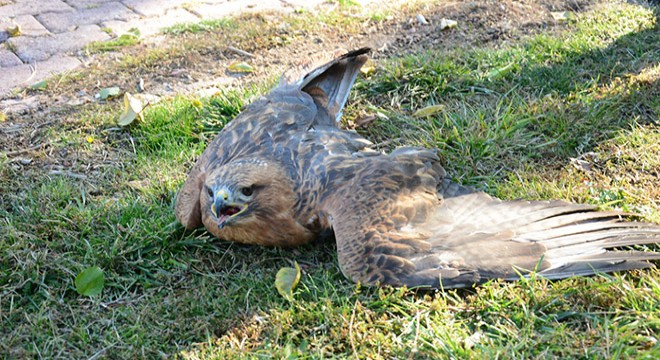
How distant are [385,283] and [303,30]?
12.3 ft

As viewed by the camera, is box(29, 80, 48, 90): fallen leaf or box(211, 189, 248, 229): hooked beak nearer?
box(211, 189, 248, 229): hooked beak

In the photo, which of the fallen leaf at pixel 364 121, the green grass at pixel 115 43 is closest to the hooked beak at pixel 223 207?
the fallen leaf at pixel 364 121

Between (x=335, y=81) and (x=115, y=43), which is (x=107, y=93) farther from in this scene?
(x=335, y=81)

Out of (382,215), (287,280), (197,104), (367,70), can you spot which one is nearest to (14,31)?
(197,104)

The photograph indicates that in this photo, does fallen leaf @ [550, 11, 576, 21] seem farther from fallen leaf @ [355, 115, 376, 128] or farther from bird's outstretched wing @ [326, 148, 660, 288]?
bird's outstretched wing @ [326, 148, 660, 288]

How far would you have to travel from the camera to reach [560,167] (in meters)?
4.36

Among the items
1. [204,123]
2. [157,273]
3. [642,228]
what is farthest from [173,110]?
[642,228]

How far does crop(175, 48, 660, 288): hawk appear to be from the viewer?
3.23 m

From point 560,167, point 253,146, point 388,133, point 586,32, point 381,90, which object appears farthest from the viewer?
point 586,32

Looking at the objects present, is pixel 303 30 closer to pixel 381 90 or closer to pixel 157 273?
pixel 381 90

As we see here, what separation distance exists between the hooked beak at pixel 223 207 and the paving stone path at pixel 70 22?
2934 millimetres

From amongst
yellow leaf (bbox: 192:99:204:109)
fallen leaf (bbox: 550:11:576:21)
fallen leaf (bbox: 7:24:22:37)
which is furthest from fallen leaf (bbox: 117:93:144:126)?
fallen leaf (bbox: 550:11:576:21)

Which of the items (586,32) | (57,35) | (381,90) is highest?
(586,32)

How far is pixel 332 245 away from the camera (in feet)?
12.3
